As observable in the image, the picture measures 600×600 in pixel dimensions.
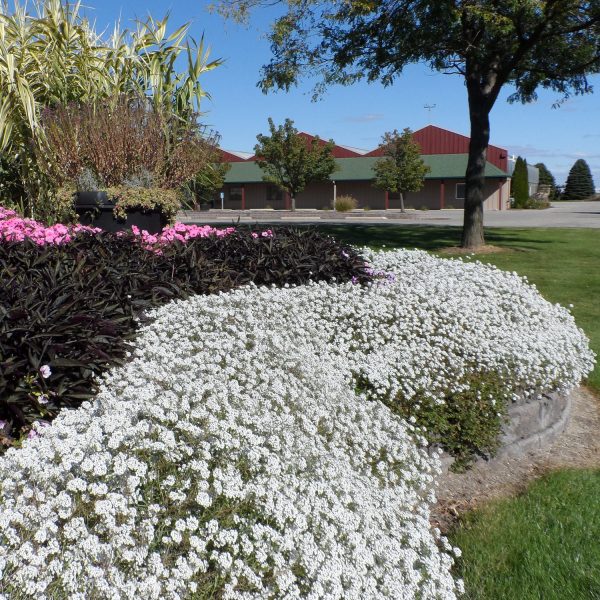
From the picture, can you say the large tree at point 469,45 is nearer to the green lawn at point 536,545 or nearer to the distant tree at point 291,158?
the green lawn at point 536,545

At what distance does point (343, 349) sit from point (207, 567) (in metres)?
2.43

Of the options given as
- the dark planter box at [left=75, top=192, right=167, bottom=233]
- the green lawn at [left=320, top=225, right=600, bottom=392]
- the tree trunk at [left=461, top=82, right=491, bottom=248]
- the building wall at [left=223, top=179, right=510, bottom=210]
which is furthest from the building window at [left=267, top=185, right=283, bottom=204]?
the dark planter box at [left=75, top=192, right=167, bottom=233]

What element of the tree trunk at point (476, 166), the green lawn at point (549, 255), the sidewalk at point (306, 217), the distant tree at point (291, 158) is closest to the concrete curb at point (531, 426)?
the green lawn at point (549, 255)

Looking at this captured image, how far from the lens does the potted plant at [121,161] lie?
26.6 ft

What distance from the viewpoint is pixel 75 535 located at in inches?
88.7

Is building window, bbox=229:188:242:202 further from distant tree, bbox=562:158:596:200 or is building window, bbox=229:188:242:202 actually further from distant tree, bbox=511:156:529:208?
distant tree, bbox=562:158:596:200

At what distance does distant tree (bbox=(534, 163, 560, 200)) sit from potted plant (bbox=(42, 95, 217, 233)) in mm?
71234

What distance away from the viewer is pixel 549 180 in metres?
78.2

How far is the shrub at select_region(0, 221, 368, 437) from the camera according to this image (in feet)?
10.5

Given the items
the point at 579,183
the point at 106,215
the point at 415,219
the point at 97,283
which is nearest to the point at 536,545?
the point at 97,283

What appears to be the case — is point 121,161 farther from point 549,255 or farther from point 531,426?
point 549,255

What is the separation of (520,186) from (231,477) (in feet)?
182

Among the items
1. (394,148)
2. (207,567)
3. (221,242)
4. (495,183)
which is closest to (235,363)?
(207,567)

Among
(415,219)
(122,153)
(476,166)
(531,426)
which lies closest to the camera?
(531,426)
